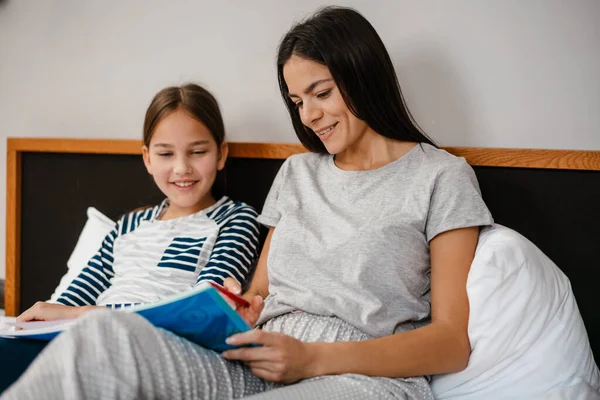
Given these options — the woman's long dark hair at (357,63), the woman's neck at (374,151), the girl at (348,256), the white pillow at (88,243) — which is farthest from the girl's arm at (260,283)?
the white pillow at (88,243)

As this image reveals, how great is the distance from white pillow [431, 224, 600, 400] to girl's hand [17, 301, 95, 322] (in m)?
0.76

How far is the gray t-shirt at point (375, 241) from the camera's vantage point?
1252 millimetres

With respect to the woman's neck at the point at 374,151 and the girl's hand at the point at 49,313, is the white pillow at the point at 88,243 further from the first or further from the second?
the woman's neck at the point at 374,151

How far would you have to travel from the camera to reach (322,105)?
4.47ft

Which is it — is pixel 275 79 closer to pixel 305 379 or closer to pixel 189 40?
pixel 189 40

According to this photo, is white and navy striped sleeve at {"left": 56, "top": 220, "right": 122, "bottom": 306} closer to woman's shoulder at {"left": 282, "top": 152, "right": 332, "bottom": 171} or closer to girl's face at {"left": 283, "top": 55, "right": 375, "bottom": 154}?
woman's shoulder at {"left": 282, "top": 152, "right": 332, "bottom": 171}

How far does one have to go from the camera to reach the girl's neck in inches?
67.3

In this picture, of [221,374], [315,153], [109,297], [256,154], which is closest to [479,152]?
[315,153]

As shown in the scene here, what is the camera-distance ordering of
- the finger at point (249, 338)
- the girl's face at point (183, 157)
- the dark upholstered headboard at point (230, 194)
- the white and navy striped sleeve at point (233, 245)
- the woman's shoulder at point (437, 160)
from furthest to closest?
the girl's face at point (183, 157)
the white and navy striped sleeve at point (233, 245)
the dark upholstered headboard at point (230, 194)
the woman's shoulder at point (437, 160)
the finger at point (249, 338)

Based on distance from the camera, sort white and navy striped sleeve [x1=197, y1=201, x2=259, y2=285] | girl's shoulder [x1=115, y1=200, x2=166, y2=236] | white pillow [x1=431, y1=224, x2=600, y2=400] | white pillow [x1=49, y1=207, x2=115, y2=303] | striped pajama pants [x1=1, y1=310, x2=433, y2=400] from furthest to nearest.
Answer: white pillow [x1=49, y1=207, x2=115, y2=303]
girl's shoulder [x1=115, y1=200, x2=166, y2=236]
white and navy striped sleeve [x1=197, y1=201, x2=259, y2=285]
white pillow [x1=431, y1=224, x2=600, y2=400]
striped pajama pants [x1=1, y1=310, x2=433, y2=400]

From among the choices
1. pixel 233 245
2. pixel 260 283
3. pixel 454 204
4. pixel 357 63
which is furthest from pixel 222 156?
pixel 454 204

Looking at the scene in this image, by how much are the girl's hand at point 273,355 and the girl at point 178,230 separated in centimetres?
46

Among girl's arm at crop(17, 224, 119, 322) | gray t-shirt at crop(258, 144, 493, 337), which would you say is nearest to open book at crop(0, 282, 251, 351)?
gray t-shirt at crop(258, 144, 493, 337)

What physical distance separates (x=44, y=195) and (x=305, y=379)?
1.34 m
